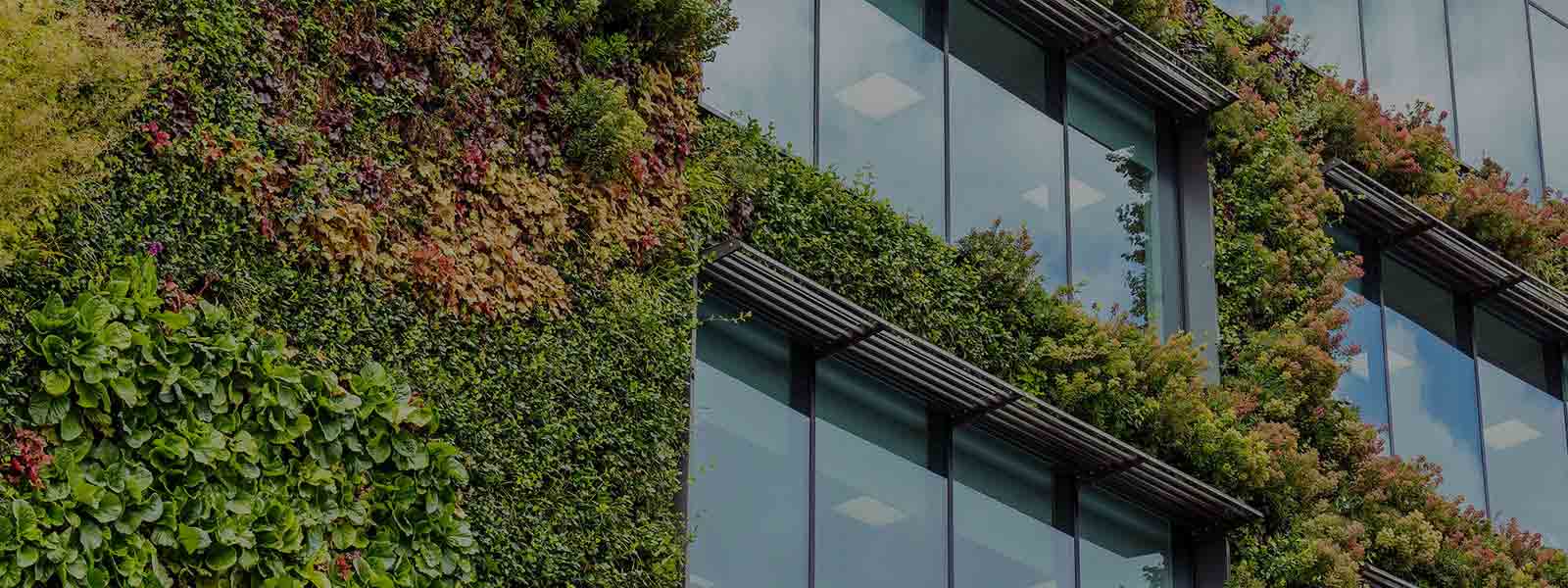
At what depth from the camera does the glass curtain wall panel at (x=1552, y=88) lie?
25812mm

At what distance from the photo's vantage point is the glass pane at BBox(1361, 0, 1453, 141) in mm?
23547

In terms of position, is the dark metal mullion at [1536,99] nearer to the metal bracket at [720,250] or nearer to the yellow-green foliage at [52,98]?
the metal bracket at [720,250]

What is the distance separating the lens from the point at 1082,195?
1927 centimetres

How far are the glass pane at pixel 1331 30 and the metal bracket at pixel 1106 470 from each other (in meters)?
6.69

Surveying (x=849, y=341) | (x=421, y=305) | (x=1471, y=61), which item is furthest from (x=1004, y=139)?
(x=1471, y=61)

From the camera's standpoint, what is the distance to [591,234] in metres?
14.7

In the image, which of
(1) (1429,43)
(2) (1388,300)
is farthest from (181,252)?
(1) (1429,43)

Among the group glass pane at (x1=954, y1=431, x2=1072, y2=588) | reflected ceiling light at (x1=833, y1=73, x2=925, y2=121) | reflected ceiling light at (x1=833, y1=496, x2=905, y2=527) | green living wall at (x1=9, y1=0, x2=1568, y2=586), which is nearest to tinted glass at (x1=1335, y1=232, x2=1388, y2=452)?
green living wall at (x1=9, y1=0, x2=1568, y2=586)

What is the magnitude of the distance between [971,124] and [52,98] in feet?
29.4

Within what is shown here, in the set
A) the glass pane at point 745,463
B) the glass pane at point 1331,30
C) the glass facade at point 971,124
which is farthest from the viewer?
the glass pane at point 1331,30

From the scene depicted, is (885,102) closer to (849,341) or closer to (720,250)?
(849,341)

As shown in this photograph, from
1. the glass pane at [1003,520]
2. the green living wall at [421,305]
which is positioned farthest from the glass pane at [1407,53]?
the glass pane at [1003,520]

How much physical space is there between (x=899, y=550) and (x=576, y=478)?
10.5ft

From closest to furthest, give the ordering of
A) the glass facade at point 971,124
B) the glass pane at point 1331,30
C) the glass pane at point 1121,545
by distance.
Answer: the glass facade at point 971,124 → the glass pane at point 1121,545 → the glass pane at point 1331,30
